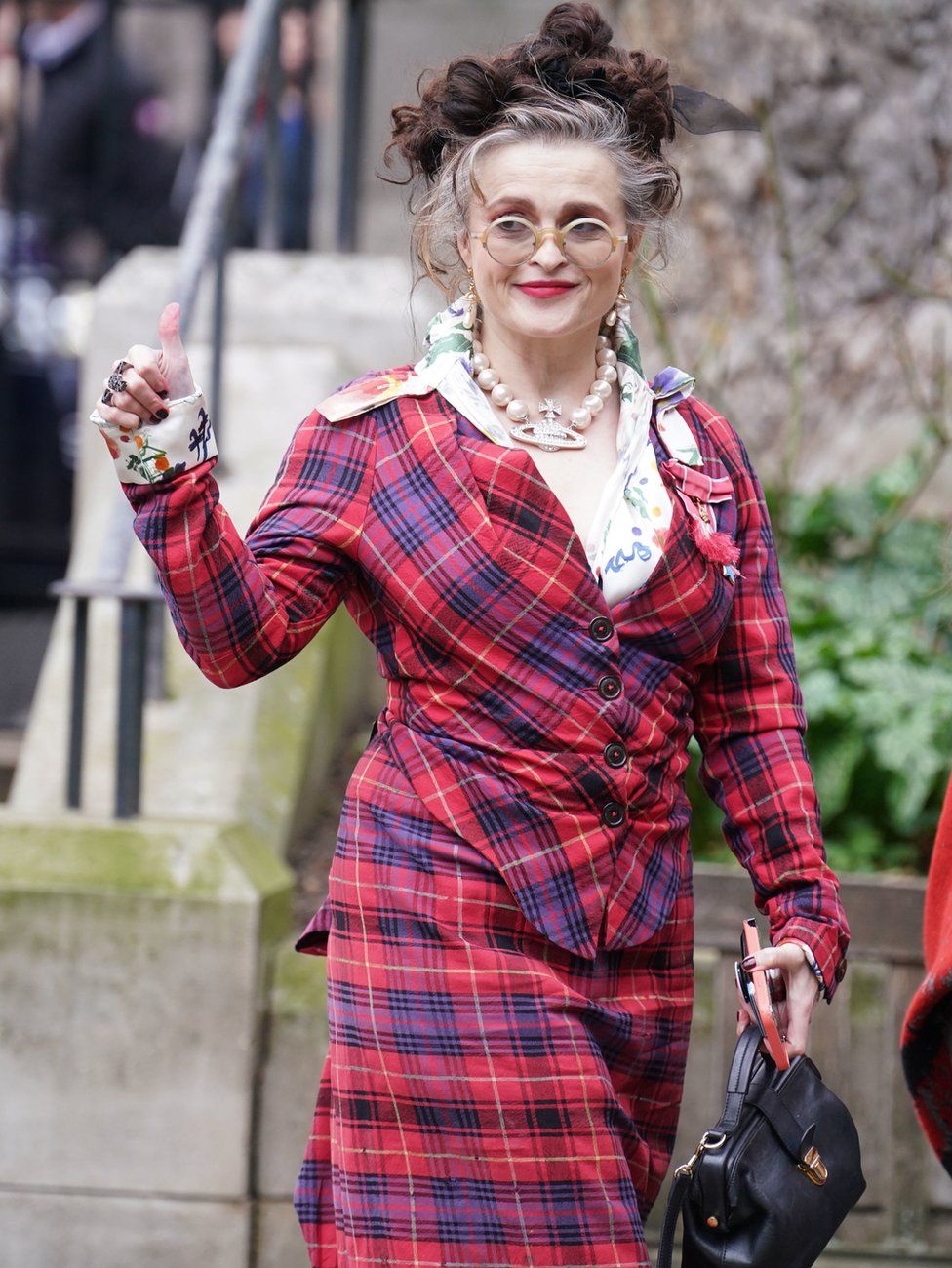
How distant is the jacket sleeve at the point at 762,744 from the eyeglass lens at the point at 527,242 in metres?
0.36

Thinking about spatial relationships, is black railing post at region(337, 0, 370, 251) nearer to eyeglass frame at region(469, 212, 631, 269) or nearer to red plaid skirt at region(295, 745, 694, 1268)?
eyeglass frame at region(469, 212, 631, 269)

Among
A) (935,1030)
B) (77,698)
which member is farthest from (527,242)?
(77,698)

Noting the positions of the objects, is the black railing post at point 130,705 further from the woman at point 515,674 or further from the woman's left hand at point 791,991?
the woman's left hand at point 791,991

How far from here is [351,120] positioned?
575 centimetres

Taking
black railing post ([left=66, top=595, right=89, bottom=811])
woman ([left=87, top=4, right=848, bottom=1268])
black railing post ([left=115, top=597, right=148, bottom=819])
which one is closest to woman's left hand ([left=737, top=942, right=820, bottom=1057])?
woman ([left=87, top=4, right=848, bottom=1268])

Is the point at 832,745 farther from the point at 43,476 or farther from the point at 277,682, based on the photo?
the point at 43,476

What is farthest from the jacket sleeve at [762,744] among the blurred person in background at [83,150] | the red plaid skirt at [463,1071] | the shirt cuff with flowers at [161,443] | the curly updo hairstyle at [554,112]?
the blurred person in background at [83,150]

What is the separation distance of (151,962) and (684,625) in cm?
150

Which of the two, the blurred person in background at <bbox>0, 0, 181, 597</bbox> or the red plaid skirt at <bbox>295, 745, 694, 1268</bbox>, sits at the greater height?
the blurred person in background at <bbox>0, 0, 181, 597</bbox>

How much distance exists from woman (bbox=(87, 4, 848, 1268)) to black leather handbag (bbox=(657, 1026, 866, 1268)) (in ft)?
0.25

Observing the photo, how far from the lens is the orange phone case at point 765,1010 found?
2164mm

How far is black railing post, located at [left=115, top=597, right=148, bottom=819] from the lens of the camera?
3.38m

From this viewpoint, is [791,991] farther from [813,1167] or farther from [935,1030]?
[935,1030]

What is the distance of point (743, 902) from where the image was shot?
138 inches
